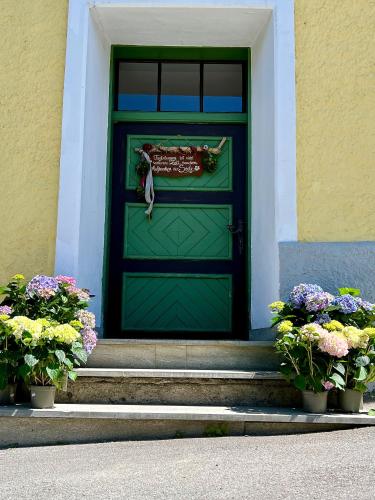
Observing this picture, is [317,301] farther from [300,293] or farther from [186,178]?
[186,178]

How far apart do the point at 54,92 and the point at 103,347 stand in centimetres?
204

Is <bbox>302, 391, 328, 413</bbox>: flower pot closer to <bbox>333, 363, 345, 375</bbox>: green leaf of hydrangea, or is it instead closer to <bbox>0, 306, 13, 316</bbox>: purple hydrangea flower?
<bbox>333, 363, 345, 375</bbox>: green leaf of hydrangea

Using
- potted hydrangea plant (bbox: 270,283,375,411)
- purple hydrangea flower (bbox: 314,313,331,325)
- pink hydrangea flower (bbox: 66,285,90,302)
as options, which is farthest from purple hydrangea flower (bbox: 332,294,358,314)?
pink hydrangea flower (bbox: 66,285,90,302)

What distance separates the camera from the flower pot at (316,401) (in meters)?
3.51

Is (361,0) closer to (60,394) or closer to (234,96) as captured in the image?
(234,96)

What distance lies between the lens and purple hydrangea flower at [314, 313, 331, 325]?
3711 millimetres

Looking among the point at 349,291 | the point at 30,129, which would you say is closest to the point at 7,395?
the point at 30,129

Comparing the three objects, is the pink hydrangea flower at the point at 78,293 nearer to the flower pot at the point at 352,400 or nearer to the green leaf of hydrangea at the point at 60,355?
the green leaf of hydrangea at the point at 60,355

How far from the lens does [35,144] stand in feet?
15.0

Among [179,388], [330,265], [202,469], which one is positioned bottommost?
[202,469]

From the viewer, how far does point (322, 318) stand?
12.2 ft

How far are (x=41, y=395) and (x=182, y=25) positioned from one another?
10.6ft

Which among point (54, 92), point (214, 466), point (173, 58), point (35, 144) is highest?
point (173, 58)

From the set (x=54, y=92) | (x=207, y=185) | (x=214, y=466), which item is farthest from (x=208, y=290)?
(x=214, y=466)
